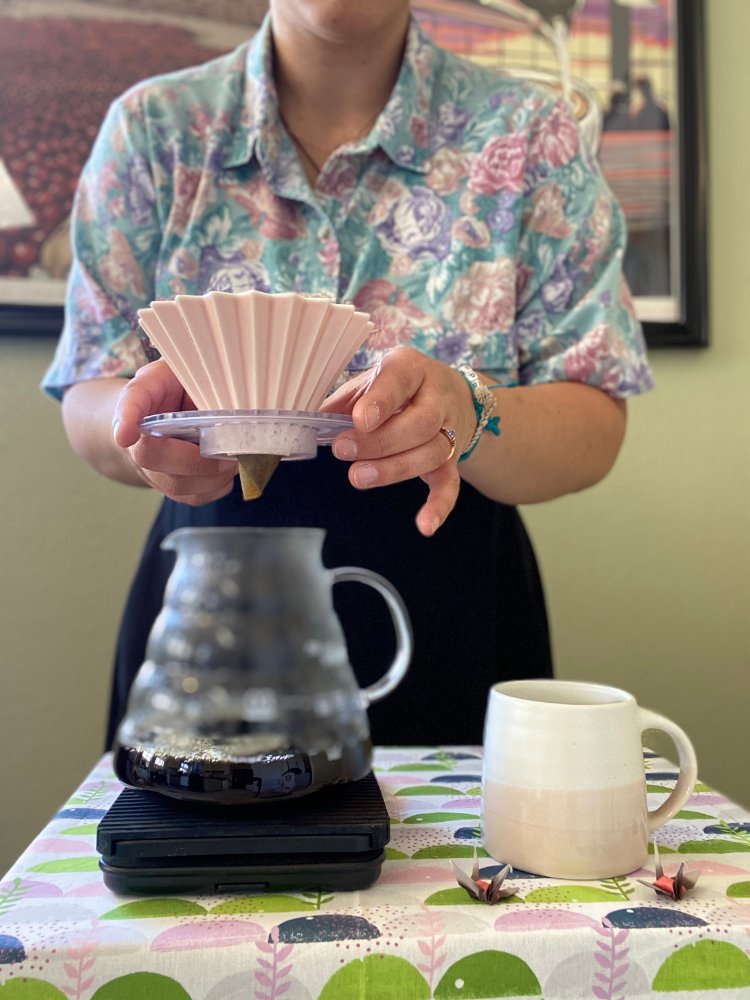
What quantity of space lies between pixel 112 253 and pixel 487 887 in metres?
0.63

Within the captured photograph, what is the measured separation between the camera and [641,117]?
4.15ft

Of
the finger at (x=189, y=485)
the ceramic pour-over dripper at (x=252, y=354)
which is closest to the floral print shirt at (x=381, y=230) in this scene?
the finger at (x=189, y=485)

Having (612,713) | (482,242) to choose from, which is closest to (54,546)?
(482,242)

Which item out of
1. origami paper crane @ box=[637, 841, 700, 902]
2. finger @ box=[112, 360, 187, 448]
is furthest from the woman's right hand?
origami paper crane @ box=[637, 841, 700, 902]

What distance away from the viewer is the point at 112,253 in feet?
2.62

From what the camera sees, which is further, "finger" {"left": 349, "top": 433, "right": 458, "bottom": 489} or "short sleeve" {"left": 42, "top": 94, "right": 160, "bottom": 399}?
"short sleeve" {"left": 42, "top": 94, "right": 160, "bottom": 399}

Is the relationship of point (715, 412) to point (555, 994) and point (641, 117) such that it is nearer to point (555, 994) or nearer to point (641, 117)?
point (641, 117)

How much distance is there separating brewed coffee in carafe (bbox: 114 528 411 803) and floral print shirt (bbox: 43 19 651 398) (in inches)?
13.5

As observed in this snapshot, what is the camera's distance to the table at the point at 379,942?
358 millimetres

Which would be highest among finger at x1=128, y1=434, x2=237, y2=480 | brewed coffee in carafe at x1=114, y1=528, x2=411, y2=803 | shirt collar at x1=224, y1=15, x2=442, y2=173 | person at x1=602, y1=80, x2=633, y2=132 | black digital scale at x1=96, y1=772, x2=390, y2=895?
person at x1=602, y1=80, x2=633, y2=132

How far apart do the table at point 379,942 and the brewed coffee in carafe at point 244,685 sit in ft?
0.18

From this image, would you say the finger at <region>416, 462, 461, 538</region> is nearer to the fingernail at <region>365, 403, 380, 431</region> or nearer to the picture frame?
the fingernail at <region>365, 403, 380, 431</region>

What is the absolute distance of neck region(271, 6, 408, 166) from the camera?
2.61 feet

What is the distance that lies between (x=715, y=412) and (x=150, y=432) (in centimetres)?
105
